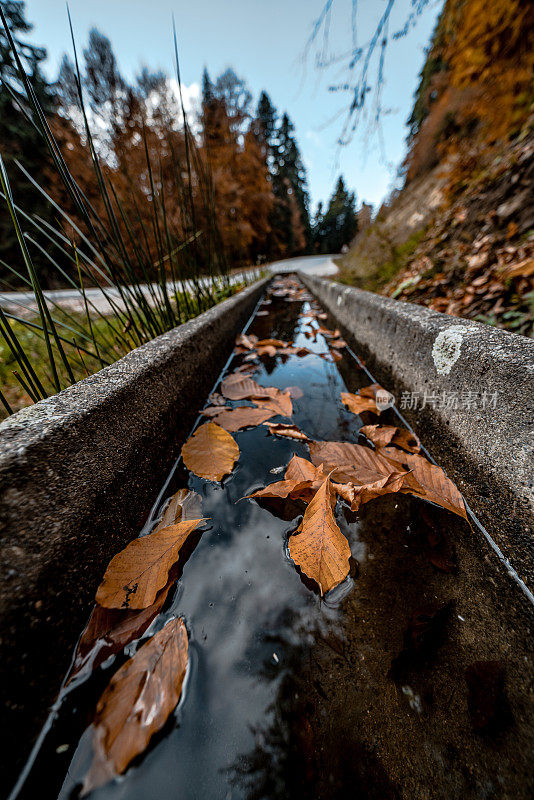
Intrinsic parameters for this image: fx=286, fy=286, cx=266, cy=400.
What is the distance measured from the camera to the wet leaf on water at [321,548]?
1.87 feet

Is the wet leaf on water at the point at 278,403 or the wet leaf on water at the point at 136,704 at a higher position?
the wet leaf on water at the point at 278,403

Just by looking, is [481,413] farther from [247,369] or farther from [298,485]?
[247,369]

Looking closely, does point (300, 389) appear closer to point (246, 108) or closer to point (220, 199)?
point (220, 199)

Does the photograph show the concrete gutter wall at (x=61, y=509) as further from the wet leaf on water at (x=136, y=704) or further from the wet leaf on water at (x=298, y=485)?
the wet leaf on water at (x=298, y=485)

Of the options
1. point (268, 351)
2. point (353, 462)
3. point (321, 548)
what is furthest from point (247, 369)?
point (321, 548)

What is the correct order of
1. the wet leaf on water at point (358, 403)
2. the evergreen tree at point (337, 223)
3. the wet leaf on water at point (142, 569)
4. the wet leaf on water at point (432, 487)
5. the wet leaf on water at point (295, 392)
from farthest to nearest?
the evergreen tree at point (337, 223) → the wet leaf on water at point (295, 392) → the wet leaf on water at point (358, 403) → the wet leaf on water at point (432, 487) → the wet leaf on water at point (142, 569)

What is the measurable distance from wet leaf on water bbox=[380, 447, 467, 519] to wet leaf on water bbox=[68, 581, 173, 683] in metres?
0.64

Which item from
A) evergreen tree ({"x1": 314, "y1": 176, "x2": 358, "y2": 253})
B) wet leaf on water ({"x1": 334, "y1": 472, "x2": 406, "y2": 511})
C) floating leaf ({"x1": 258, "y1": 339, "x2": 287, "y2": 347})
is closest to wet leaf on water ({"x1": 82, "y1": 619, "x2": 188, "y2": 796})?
wet leaf on water ({"x1": 334, "y1": 472, "x2": 406, "y2": 511})

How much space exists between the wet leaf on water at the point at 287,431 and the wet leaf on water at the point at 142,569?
47 centimetres

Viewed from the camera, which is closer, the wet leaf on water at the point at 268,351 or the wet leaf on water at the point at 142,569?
the wet leaf on water at the point at 142,569

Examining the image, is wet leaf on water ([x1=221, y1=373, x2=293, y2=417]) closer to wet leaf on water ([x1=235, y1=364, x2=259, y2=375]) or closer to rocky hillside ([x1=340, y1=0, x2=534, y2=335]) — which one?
wet leaf on water ([x1=235, y1=364, x2=259, y2=375])

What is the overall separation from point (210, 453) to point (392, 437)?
62cm

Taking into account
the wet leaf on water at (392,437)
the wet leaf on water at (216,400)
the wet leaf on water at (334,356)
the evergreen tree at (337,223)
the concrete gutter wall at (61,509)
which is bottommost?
the wet leaf on water at (392,437)

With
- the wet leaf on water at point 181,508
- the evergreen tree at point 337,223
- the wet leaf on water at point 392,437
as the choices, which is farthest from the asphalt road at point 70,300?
the evergreen tree at point 337,223
